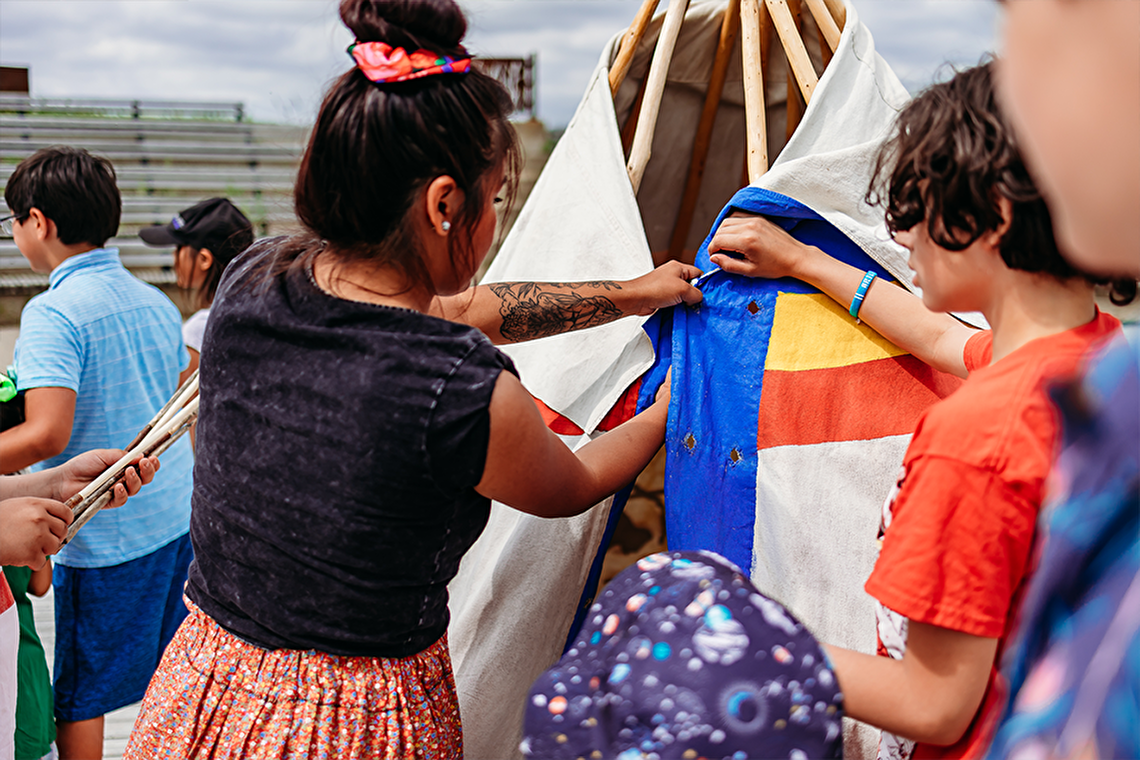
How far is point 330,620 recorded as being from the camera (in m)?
1.08

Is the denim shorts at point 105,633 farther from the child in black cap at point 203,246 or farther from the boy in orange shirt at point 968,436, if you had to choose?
the boy in orange shirt at point 968,436

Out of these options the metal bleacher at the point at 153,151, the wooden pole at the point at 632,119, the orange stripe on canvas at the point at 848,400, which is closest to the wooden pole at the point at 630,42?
the wooden pole at the point at 632,119

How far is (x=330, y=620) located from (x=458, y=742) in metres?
0.29

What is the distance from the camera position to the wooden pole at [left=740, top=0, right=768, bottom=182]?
1765mm

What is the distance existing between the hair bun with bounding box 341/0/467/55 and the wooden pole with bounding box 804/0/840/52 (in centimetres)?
102

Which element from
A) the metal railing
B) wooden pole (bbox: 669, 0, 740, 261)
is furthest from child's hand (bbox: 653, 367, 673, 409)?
the metal railing

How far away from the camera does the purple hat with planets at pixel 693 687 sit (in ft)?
2.52

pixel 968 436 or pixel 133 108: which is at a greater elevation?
pixel 968 436

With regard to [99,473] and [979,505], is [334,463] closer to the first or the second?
[979,505]

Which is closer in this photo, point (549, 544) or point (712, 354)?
point (712, 354)

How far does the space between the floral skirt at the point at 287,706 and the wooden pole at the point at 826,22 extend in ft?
4.89

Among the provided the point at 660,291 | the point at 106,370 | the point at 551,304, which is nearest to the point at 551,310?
the point at 551,304

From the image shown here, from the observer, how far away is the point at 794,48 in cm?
181

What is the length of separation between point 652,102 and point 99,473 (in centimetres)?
145
